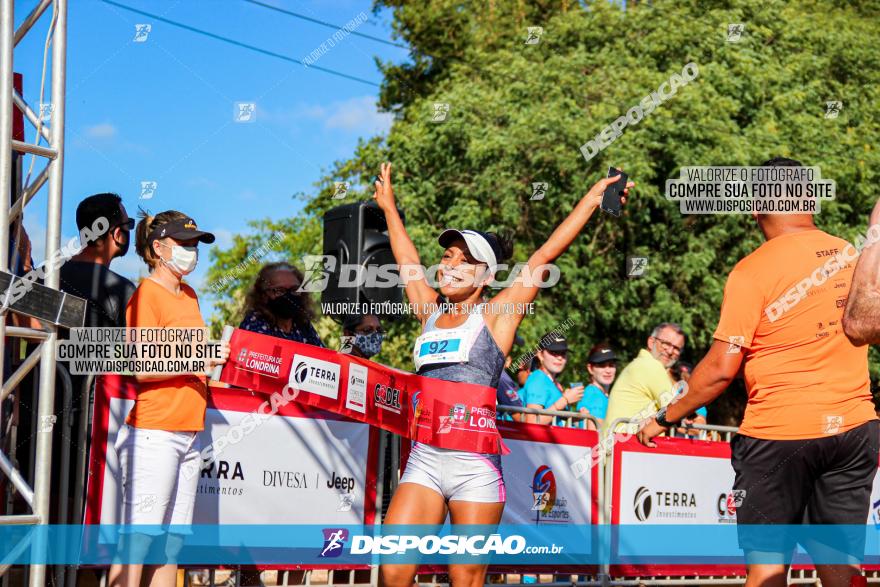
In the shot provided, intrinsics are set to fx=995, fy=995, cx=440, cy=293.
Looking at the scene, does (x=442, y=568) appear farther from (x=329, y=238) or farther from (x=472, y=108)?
(x=472, y=108)

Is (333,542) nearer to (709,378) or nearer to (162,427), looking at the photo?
(162,427)

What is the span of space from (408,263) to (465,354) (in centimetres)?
87

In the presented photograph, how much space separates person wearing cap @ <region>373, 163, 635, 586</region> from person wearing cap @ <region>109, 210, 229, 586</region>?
1.32 metres

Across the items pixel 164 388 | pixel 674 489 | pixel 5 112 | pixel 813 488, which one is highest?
pixel 5 112

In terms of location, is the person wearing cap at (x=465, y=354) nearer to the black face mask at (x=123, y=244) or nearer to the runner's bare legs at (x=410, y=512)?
the runner's bare legs at (x=410, y=512)

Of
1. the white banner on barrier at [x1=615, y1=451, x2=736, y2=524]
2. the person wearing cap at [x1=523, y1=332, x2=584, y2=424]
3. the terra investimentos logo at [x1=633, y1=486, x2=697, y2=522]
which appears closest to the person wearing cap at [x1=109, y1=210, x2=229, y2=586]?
the person wearing cap at [x1=523, y1=332, x2=584, y2=424]

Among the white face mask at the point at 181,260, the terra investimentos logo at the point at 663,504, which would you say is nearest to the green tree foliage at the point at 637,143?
the terra investimentos logo at the point at 663,504

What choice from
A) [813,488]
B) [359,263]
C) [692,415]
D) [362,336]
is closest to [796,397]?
[813,488]

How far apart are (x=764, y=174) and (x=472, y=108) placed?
1497 centimetres

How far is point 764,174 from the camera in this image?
4.94m

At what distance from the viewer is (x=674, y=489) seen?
9180 mm

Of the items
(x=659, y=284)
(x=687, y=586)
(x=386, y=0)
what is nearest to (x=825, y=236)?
(x=687, y=586)

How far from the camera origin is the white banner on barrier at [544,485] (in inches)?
320

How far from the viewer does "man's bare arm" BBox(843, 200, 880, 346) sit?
3.16 metres
